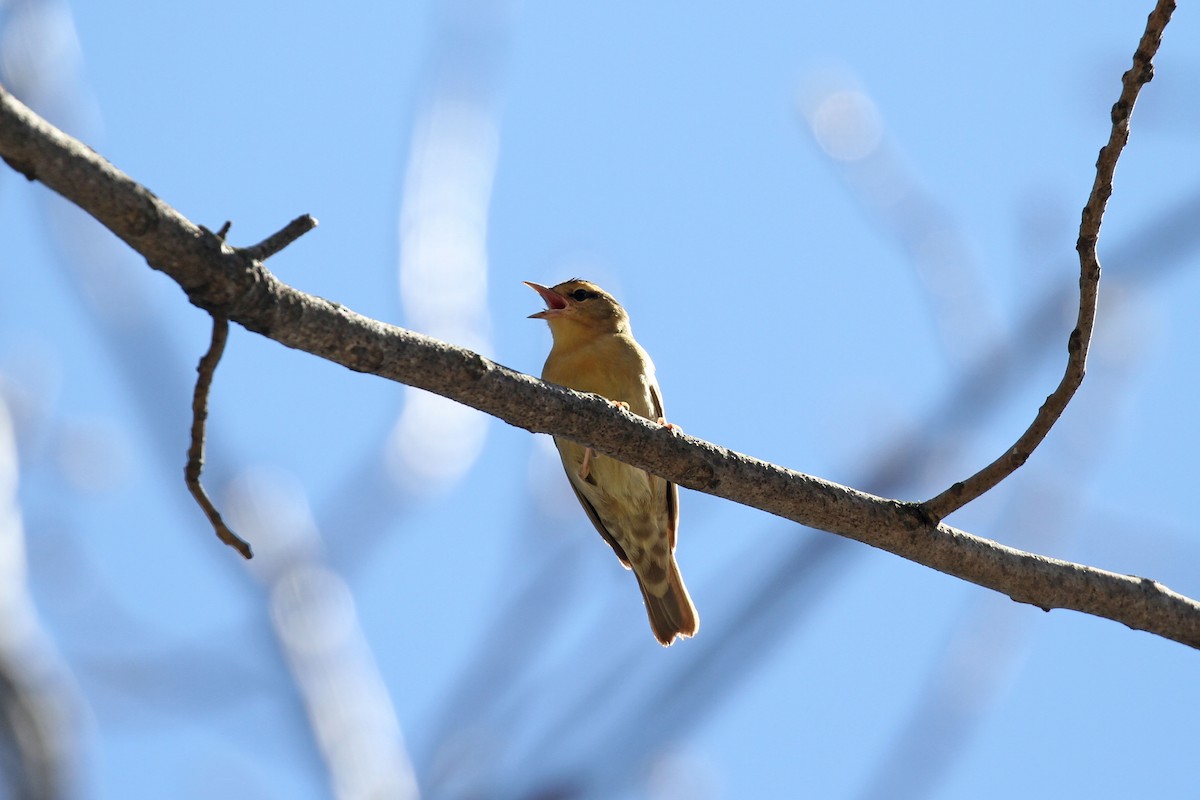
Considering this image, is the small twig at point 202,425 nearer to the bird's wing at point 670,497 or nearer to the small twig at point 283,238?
the small twig at point 283,238

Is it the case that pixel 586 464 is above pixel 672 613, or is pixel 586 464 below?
above

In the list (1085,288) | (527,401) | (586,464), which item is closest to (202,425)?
(527,401)

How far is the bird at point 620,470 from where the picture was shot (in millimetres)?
6008

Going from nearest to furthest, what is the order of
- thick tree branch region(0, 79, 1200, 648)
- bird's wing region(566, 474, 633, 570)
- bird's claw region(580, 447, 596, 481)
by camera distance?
thick tree branch region(0, 79, 1200, 648), bird's claw region(580, 447, 596, 481), bird's wing region(566, 474, 633, 570)

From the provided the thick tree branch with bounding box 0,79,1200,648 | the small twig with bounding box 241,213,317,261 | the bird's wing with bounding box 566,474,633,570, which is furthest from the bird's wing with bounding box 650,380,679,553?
the small twig with bounding box 241,213,317,261

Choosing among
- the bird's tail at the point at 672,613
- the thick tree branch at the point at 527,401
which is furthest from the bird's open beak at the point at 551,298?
the thick tree branch at the point at 527,401

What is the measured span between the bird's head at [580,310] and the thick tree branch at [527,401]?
3.17 m

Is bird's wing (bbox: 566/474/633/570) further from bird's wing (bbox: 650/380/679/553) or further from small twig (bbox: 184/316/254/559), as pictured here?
small twig (bbox: 184/316/254/559)

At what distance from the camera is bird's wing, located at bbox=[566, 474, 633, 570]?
Answer: 6348mm

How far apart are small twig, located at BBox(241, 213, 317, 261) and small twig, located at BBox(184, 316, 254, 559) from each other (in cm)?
8

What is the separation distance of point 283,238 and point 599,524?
13.5 ft

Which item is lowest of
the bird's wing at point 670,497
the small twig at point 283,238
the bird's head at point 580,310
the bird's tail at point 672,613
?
the bird's tail at point 672,613

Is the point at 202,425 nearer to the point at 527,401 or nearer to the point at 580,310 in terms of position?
the point at 527,401

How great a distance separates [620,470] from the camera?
6004mm
